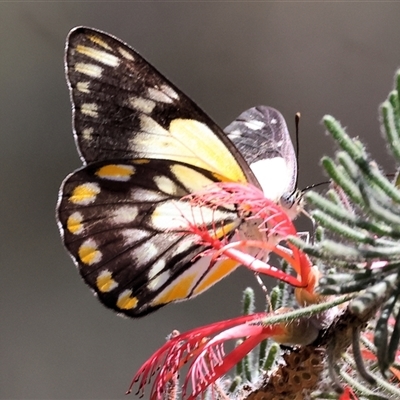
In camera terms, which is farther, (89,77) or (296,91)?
(296,91)

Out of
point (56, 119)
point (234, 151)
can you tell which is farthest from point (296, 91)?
point (234, 151)

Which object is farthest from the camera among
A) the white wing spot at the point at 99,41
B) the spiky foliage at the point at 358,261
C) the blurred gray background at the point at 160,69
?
the blurred gray background at the point at 160,69

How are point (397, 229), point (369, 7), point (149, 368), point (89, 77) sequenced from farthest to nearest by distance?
point (369, 7) < point (89, 77) < point (149, 368) < point (397, 229)

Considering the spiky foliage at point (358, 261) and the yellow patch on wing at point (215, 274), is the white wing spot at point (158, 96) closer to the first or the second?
the yellow patch on wing at point (215, 274)

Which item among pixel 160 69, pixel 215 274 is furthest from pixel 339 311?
pixel 160 69

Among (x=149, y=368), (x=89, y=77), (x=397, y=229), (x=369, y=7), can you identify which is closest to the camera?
(x=397, y=229)

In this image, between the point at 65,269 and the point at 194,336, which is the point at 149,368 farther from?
the point at 65,269

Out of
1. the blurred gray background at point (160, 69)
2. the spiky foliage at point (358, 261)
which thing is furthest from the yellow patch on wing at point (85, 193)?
the blurred gray background at point (160, 69)
